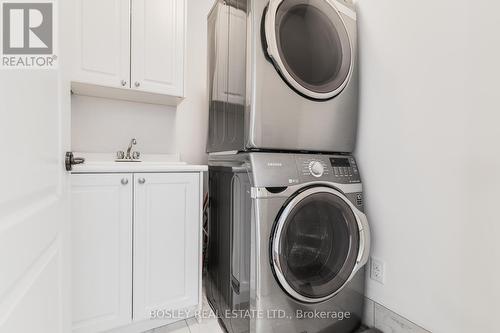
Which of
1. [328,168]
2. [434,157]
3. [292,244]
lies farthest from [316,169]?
[434,157]

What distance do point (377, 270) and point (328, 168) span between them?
0.65 meters

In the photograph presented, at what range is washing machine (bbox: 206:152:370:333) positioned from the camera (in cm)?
107

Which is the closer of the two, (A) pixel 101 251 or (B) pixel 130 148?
(A) pixel 101 251

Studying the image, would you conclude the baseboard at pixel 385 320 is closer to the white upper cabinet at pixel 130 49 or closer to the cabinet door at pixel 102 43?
the white upper cabinet at pixel 130 49

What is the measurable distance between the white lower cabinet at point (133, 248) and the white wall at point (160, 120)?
636mm

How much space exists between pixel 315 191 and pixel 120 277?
1.09 metres

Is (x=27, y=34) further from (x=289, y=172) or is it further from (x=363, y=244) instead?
(x=363, y=244)

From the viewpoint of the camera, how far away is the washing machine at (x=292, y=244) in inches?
42.1

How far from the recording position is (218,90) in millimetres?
1599

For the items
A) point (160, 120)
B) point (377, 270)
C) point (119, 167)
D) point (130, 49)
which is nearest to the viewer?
point (119, 167)

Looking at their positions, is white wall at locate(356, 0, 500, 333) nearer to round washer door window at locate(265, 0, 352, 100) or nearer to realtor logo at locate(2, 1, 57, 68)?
round washer door window at locate(265, 0, 352, 100)

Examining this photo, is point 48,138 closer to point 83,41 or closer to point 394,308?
point 83,41

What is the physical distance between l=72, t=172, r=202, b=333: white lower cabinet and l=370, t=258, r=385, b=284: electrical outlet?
101 centimetres

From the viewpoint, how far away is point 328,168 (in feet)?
4.25
